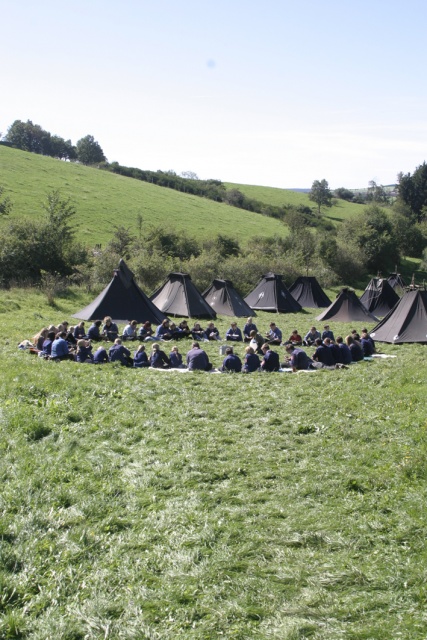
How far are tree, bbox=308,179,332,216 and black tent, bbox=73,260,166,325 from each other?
→ 62.9 meters

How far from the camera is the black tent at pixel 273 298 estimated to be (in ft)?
103

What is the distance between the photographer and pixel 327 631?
4.42 m

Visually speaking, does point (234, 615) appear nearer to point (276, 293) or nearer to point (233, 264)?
point (276, 293)

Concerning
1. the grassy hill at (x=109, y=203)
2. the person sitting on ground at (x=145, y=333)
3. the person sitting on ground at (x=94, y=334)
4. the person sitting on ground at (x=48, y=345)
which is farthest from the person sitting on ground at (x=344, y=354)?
the grassy hill at (x=109, y=203)

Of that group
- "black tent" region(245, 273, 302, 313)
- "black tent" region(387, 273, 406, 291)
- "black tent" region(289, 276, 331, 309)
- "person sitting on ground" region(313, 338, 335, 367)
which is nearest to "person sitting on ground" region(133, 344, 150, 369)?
"person sitting on ground" region(313, 338, 335, 367)

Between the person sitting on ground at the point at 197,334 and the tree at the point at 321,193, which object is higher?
the tree at the point at 321,193

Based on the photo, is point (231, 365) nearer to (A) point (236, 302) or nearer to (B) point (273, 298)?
(A) point (236, 302)

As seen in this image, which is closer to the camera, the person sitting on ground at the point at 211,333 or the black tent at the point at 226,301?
the person sitting on ground at the point at 211,333

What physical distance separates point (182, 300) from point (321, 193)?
61.2 metres

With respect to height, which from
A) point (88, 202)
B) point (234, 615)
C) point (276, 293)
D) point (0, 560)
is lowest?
point (0, 560)

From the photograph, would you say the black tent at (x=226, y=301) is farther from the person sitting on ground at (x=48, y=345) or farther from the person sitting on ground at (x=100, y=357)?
the person sitting on ground at (x=48, y=345)

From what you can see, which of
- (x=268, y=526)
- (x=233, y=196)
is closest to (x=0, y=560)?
(x=268, y=526)

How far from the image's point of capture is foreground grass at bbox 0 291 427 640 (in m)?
4.71

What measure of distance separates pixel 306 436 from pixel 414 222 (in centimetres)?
6990
